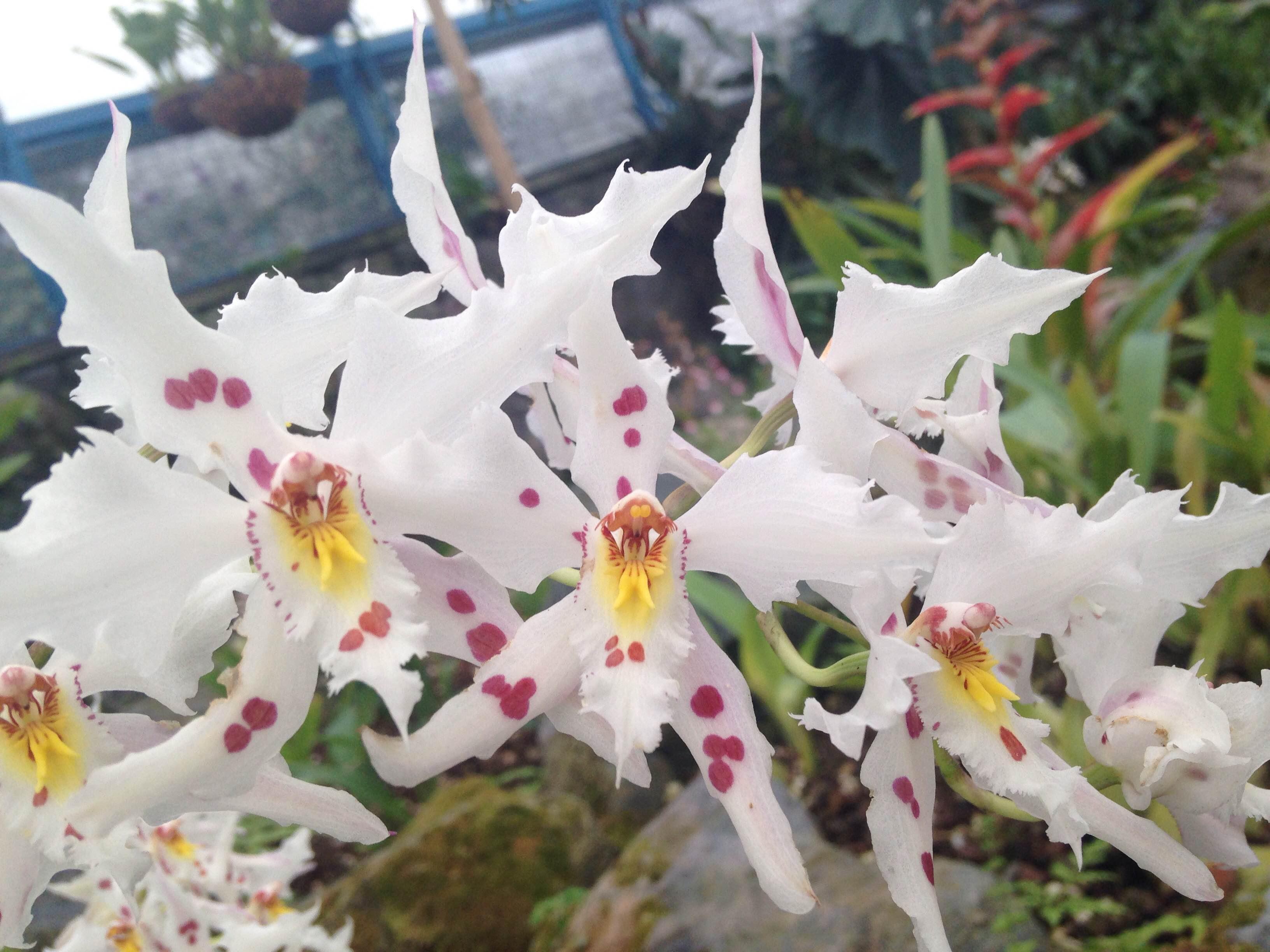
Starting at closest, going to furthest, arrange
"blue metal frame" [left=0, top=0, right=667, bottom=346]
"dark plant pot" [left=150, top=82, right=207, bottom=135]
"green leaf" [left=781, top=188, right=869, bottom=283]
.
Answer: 1. "green leaf" [left=781, top=188, right=869, bottom=283]
2. "blue metal frame" [left=0, top=0, right=667, bottom=346]
3. "dark plant pot" [left=150, top=82, right=207, bottom=135]

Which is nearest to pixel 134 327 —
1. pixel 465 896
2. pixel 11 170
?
pixel 465 896

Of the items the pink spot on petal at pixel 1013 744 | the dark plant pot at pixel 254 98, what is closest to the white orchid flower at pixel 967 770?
the pink spot on petal at pixel 1013 744

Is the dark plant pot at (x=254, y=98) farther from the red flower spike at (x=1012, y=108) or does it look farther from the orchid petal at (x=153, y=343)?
the orchid petal at (x=153, y=343)

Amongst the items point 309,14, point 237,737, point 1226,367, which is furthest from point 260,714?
point 309,14

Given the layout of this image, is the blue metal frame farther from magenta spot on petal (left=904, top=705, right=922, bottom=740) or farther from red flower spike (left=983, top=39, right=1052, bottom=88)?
magenta spot on petal (left=904, top=705, right=922, bottom=740)

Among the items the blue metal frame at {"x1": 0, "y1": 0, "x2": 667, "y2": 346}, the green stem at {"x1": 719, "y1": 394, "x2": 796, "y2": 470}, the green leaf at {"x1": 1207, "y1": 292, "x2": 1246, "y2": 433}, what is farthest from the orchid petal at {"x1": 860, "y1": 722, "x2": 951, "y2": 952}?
the blue metal frame at {"x1": 0, "y1": 0, "x2": 667, "y2": 346}

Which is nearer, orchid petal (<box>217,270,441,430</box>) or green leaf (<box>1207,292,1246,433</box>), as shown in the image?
orchid petal (<box>217,270,441,430</box>)

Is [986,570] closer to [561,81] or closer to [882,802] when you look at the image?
[882,802]
